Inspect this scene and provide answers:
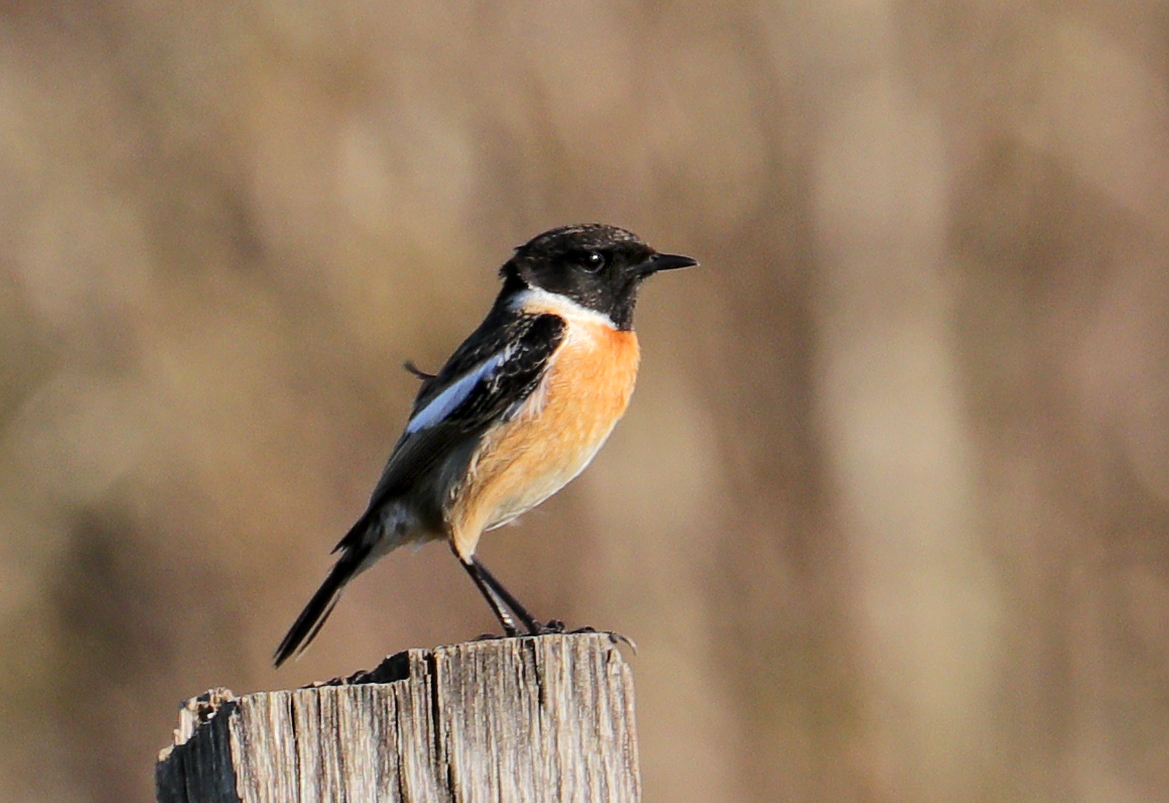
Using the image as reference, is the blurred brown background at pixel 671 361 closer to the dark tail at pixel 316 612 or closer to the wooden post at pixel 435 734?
the dark tail at pixel 316 612

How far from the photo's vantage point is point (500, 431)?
5816 millimetres

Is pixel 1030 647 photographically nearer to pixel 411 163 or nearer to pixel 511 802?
pixel 411 163

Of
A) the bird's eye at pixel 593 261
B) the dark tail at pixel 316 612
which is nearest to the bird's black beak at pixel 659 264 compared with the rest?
the bird's eye at pixel 593 261

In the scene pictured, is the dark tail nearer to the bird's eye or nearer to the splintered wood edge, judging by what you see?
the bird's eye

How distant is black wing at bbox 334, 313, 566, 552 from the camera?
5816 mm

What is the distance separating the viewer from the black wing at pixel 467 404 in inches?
229

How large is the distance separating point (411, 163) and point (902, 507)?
4151mm

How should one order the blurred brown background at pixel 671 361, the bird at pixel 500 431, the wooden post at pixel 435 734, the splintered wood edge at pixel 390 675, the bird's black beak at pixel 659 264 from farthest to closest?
the blurred brown background at pixel 671 361
the bird's black beak at pixel 659 264
the bird at pixel 500 431
the splintered wood edge at pixel 390 675
the wooden post at pixel 435 734

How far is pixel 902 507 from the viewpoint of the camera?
11.2 meters

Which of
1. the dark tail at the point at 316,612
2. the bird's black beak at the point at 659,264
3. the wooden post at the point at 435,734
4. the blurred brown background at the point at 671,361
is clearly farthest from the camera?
the blurred brown background at the point at 671,361

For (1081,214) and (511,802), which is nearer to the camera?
(511,802)

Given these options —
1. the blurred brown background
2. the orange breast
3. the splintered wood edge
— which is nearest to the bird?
the orange breast

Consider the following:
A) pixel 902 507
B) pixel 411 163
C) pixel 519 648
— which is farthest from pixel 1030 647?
pixel 519 648

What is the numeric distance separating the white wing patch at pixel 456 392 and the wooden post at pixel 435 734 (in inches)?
94.0
